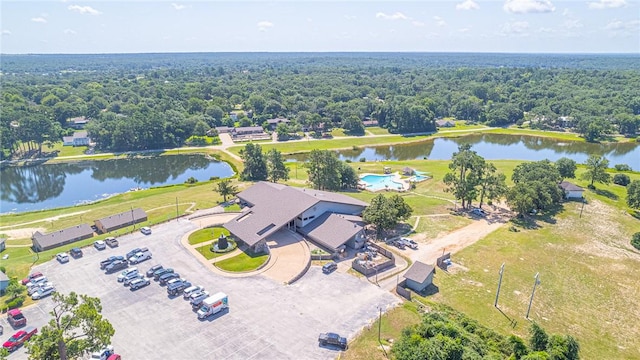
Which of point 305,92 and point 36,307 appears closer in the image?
point 36,307

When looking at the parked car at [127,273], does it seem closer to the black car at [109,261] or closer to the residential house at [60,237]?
the black car at [109,261]

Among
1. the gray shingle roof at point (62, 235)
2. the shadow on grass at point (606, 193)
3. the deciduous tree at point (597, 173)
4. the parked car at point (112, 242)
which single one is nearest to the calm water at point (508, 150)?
the deciduous tree at point (597, 173)

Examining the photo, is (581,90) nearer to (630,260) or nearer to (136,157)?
(630,260)

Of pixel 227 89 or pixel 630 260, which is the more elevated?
pixel 227 89

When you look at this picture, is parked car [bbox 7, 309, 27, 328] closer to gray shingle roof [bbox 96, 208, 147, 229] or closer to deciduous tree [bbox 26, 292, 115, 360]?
deciduous tree [bbox 26, 292, 115, 360]

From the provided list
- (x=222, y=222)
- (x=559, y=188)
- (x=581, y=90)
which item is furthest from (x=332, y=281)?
(x=581, y=90)

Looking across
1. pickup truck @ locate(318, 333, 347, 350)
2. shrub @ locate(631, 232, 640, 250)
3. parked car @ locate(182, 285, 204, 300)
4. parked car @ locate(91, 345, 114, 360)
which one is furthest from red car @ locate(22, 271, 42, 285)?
shrub @ locate(631, 232, 640, 250)

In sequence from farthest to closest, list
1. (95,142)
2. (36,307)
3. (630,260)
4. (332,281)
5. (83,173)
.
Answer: (95,142) < (83,173) < (630,260) < (332,281) < (36,307)
